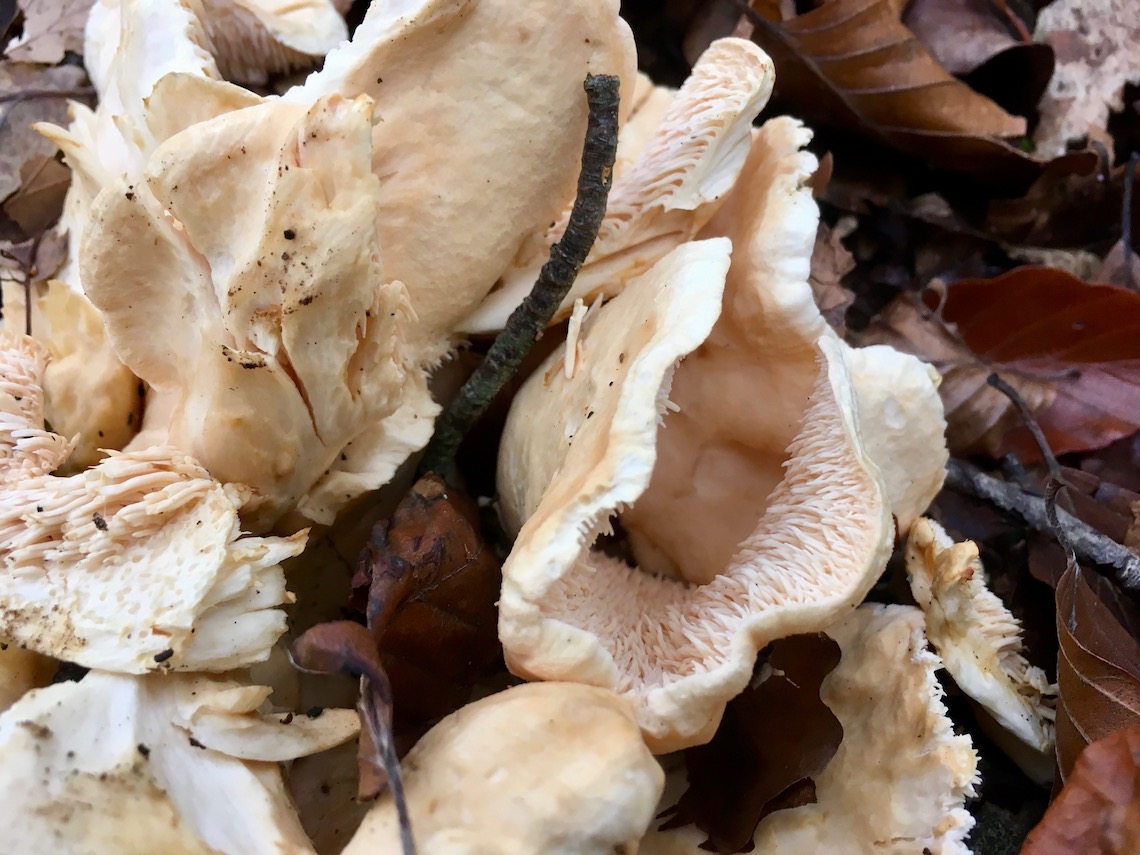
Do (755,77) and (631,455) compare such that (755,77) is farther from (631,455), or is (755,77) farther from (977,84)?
(977,84)

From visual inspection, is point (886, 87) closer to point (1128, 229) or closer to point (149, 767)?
point (1128, 229)

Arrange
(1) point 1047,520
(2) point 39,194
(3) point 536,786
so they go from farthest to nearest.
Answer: (2) point 39,194 < (1) point 1047,520 < (3) point 536,786

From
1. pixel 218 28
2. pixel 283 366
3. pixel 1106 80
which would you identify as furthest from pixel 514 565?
pixel 1106 80

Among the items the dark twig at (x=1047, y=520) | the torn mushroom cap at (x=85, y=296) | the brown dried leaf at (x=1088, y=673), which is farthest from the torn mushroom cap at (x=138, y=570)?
the dark twig at (x=1047, y=520)

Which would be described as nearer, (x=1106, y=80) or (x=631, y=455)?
(x=631, y=455)

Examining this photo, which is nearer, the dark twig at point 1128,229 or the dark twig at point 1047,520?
the dark twig at point 1047,520

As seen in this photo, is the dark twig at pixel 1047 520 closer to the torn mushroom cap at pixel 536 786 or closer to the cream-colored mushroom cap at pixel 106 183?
the torn mushroom cap at pixel 536 786

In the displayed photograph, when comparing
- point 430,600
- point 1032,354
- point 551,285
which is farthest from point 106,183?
point 1032,354
